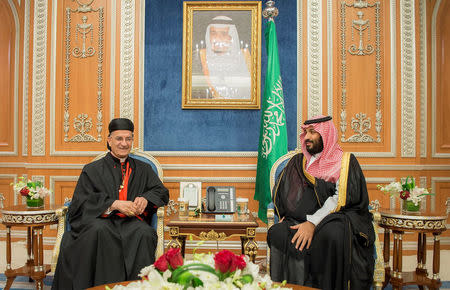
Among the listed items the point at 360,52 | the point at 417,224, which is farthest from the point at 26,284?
the point at 360,52

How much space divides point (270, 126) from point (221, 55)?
44.9 inches

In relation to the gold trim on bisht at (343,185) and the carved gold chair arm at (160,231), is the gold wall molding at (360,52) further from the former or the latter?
the carved gold chair arm at (160,231)

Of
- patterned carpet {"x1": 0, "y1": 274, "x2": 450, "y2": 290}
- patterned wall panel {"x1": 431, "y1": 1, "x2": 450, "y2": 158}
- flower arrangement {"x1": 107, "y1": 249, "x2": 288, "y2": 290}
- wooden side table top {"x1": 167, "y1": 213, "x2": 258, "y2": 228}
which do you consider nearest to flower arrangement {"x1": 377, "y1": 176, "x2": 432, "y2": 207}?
patterned carpet {"x1": 0, "y1": 274, "x2": 450, "y2": 290}

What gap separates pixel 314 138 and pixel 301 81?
4.72 ft

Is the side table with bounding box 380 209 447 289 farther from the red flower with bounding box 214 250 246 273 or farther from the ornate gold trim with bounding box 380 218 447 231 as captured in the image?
the red flower with bounding box 214 250 246 273

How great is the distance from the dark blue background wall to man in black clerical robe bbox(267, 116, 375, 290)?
124 centimetres

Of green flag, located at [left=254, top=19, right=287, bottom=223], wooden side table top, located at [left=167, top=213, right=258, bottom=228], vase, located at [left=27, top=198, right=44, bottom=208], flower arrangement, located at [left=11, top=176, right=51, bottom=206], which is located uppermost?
green flag, located at [left=254, top=19, right=287, bottom=223]

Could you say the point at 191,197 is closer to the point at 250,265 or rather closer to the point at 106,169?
the point at 106,169

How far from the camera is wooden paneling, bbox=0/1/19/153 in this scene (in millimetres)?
5449

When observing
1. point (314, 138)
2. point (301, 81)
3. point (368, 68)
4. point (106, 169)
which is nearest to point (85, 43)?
point (106, 169)

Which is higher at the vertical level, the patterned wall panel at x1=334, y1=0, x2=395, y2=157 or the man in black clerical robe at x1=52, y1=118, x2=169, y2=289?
the patterned wall panel at x1=334, y1=0, x2=395, y2=157

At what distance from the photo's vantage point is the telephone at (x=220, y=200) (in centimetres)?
331

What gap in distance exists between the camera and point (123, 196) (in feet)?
10.8

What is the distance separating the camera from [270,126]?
402 cm
